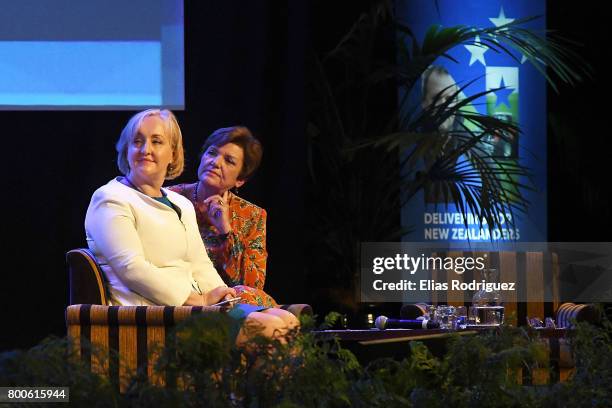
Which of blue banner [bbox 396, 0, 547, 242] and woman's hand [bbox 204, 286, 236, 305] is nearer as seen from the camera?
woman's hand [bbox 204, 286, 236, 305]

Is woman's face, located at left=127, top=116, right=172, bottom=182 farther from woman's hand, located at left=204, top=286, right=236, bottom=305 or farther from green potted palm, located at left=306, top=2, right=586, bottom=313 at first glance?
green potted palm, located at left=306, top=2, right=586, bottom=313

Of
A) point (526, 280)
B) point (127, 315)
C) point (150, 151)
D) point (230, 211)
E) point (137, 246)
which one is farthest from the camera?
point (526, 280)

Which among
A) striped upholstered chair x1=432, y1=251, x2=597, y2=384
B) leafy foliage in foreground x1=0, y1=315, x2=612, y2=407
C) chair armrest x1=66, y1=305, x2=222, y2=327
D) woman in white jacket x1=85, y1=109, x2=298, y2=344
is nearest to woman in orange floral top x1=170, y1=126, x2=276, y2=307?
woman in white jacket x1=85, y1=109, x2=298, y2=344

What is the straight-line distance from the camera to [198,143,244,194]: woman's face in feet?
14.4

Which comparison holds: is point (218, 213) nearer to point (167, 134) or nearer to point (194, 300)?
point (167, 134)

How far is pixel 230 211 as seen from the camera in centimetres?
440

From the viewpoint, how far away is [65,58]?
4.87 metres

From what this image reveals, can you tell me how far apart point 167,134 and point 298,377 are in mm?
2380

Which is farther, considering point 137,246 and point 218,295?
point 218,295

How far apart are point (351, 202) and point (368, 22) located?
1.02 m

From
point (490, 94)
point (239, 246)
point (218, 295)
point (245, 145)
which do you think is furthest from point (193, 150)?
point (490, 94)

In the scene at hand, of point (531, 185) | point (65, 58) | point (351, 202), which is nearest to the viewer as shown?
point (65, 58)

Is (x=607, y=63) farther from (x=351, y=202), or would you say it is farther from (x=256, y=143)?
(x=256, y=143)

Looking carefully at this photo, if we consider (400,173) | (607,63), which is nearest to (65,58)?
(400,173)
